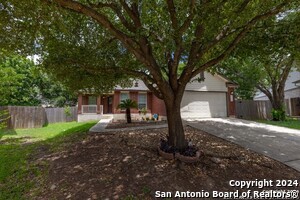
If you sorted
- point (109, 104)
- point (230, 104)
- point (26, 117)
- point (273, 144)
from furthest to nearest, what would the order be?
1. point (109, 104)
2. point (230, 104)
3. point (26, 117)
4. point (273, 144)

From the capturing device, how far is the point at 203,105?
1575 cm

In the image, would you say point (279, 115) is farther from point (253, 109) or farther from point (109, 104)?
point (109, 104)

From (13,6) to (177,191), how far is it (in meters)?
5.78

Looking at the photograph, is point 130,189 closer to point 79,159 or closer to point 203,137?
point 79,159

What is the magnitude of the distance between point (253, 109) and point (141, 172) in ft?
56.7

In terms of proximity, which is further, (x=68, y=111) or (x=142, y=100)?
(x=68, y=111)

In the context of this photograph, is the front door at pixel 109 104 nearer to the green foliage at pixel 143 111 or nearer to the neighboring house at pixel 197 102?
the neighboring house at pixel 197 102

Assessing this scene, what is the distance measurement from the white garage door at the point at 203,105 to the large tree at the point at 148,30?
866 centimetres

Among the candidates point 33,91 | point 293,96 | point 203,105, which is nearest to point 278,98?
point 293,96

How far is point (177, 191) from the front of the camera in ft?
12.8

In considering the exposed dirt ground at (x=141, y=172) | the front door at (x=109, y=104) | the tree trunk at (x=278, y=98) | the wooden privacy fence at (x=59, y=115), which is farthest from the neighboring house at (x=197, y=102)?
the exposed dirt ground at (x=141, y=172)

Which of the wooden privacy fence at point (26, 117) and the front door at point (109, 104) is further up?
the front door at point (109, 104)

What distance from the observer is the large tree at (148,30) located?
4.43m

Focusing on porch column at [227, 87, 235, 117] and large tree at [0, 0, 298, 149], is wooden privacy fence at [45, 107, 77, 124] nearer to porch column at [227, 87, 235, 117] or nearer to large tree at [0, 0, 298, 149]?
large tree at [0, 0, 298, 149]
